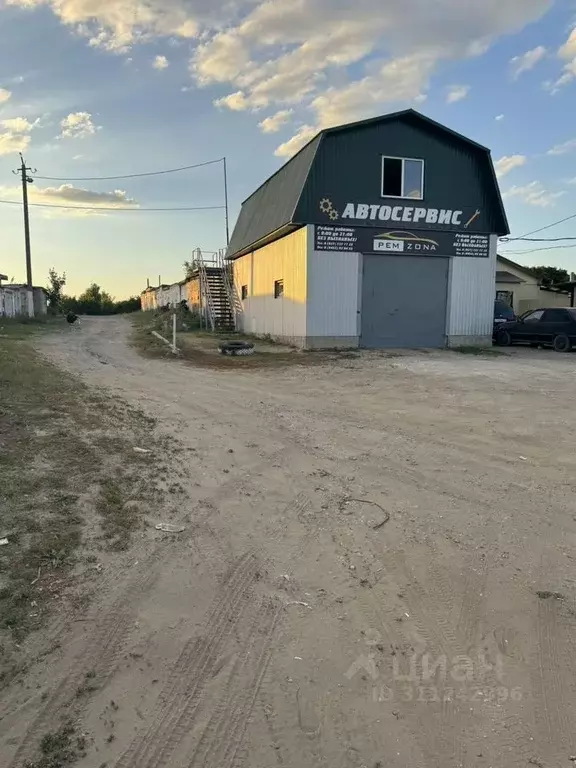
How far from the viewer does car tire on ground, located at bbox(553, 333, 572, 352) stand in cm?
1919

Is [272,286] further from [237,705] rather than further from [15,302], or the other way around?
[15,302]

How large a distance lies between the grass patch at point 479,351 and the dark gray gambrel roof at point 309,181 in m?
4.30

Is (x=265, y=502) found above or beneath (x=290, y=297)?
beneath

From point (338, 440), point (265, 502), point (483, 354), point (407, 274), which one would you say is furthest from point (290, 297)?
point (265, 502)

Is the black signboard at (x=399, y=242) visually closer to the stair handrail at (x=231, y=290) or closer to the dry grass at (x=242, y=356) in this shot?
the dry grass at (x=242, y=356)

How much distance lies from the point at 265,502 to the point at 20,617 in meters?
2.19

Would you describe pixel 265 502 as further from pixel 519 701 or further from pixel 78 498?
pixel 519 701

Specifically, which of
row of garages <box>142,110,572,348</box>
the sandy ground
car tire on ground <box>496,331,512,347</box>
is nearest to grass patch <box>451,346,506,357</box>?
row of garages <box>142,110,572,348</box>

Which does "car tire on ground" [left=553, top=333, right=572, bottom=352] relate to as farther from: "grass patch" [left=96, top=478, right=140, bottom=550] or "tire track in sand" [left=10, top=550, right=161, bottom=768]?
"tire track in sand" [left=10, top=550, right=161, bottom=768]

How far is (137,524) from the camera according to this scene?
13.8 ft

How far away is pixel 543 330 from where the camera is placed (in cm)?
2012

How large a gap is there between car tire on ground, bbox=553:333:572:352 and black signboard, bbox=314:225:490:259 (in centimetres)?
387

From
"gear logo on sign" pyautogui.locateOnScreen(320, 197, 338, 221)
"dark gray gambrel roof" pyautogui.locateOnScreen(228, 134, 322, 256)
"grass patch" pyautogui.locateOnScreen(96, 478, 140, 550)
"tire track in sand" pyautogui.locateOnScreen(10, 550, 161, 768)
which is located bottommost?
"tire track in sand" pyautogui.locateOnScreen(10, 550, 161, 768)

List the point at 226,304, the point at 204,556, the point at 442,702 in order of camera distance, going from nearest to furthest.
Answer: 1. the point at 442,702
2. the point at 204,556
3. the point at 226,304
